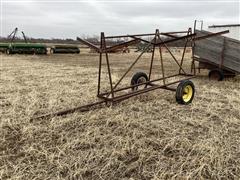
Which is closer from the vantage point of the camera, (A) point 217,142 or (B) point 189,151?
(B) point 189,151

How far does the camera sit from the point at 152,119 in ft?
17.4

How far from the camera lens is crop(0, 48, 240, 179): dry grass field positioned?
3410mm

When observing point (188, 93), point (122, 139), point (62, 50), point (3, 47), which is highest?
point (3, 47)

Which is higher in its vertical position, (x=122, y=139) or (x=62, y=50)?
(x=62, y=50)

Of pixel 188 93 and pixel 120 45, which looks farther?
pixel 188 93

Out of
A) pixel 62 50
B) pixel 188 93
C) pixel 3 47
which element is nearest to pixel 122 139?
pixel 188 93

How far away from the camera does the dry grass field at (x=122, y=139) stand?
3410 mm

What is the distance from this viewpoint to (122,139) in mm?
4227

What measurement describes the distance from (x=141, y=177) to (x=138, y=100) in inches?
136

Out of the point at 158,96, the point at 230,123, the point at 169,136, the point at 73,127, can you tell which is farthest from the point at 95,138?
the point at 158,96

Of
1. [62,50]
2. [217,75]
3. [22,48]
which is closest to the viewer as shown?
[217,75]

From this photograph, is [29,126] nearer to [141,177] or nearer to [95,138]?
[95,138]

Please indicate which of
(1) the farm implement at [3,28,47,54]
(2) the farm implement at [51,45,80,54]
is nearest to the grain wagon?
(1) the farm implement at [3,28,47,54]

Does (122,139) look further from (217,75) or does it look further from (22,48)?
(22,48)
